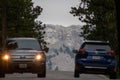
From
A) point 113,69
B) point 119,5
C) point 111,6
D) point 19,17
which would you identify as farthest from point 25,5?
point 119,5

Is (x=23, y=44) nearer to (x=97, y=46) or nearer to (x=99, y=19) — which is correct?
(x=97, y=46)

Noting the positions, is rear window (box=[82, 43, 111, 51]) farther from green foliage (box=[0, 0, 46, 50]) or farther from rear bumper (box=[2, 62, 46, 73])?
green foliage (box=[0, 0, 46, 50])

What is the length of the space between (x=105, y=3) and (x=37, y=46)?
2016 cm

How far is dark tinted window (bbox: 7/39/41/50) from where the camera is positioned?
2743cm

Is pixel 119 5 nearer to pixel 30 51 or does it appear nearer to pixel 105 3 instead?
pixel 30 51

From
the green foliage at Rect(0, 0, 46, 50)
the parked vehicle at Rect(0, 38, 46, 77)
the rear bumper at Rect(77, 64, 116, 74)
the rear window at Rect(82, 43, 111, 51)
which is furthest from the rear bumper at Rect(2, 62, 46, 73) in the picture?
the green foliage at Rect(0, 0, 46, 50)

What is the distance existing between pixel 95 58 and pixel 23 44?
344cm

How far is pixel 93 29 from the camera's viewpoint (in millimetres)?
67562

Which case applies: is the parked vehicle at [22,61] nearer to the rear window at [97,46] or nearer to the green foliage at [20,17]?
the rear window at [97,46]

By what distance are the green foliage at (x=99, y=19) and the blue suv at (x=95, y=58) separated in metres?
17.4

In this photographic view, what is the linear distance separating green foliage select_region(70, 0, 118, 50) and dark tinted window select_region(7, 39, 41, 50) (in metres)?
18.3

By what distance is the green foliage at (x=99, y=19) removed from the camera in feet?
157

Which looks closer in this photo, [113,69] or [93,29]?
[113,69]

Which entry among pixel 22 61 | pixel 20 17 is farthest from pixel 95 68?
pixel 20 17
